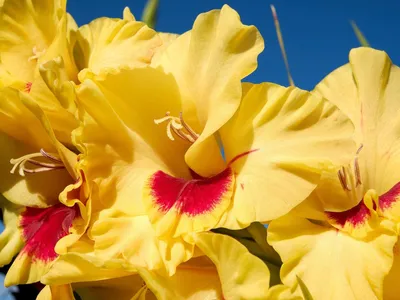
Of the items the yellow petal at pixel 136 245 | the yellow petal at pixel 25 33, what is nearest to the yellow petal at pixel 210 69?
the yellow petal at pixel 136 245

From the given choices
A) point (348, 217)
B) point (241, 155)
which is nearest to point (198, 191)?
point (241, 155)

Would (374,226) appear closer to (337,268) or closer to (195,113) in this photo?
(337,268)

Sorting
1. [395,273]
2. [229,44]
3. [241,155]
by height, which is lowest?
[395,273]

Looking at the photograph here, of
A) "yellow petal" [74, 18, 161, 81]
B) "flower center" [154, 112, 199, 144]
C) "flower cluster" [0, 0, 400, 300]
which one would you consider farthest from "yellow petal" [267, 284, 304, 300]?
"yellow petal" [74, 18, 161, 81]

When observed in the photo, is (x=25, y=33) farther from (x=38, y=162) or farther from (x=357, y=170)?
(x=357, y=170)

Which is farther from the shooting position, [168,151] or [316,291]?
[168,151]

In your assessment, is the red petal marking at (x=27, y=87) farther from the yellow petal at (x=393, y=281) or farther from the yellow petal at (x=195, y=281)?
the yellow petal at (x=393, y=281)

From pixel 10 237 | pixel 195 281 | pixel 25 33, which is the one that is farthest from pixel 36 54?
pixel 195 281
